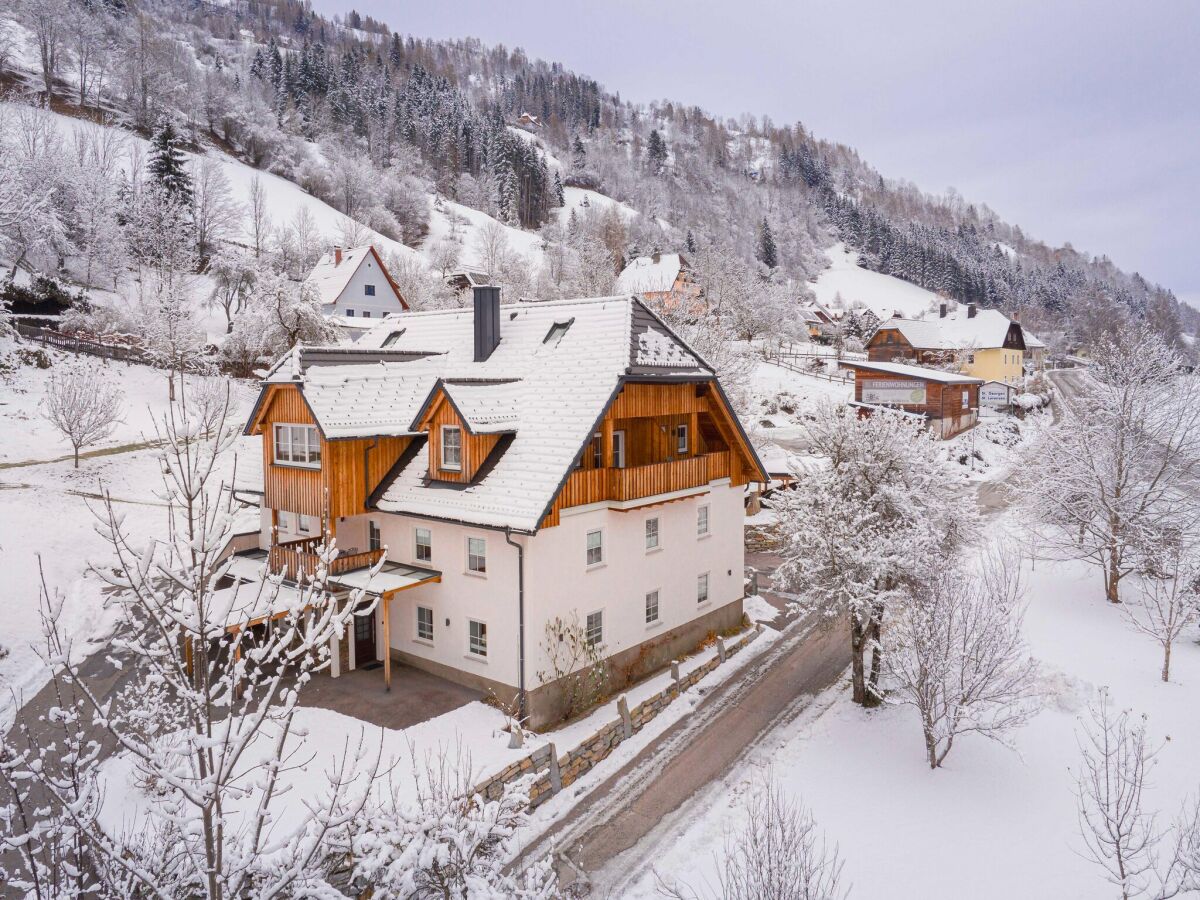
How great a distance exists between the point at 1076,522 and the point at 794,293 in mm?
103645

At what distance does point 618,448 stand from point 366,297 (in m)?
51.4

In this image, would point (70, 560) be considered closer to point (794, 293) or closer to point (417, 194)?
point (417, 194)

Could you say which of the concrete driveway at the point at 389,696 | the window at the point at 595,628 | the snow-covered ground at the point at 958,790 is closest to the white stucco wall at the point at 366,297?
the concrete driveway at the point at 389,696

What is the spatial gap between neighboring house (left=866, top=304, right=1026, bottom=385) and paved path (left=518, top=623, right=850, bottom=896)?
223ft

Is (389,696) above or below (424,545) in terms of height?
below

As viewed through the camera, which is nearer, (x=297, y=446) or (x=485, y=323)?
(x=297, y=446)

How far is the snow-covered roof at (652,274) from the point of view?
8962 centimetres

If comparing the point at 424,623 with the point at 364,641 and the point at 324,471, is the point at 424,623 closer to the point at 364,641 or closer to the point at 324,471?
the point at 364,641

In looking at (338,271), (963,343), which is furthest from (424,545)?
(963,343)

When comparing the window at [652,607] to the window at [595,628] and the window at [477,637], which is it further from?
the window at [477,637]

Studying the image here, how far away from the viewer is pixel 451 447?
20.3m

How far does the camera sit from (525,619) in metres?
17.9

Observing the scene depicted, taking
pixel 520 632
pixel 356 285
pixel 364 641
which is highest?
pixel 356 285

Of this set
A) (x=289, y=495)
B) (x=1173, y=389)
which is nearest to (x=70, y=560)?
(x=289, y=495)
